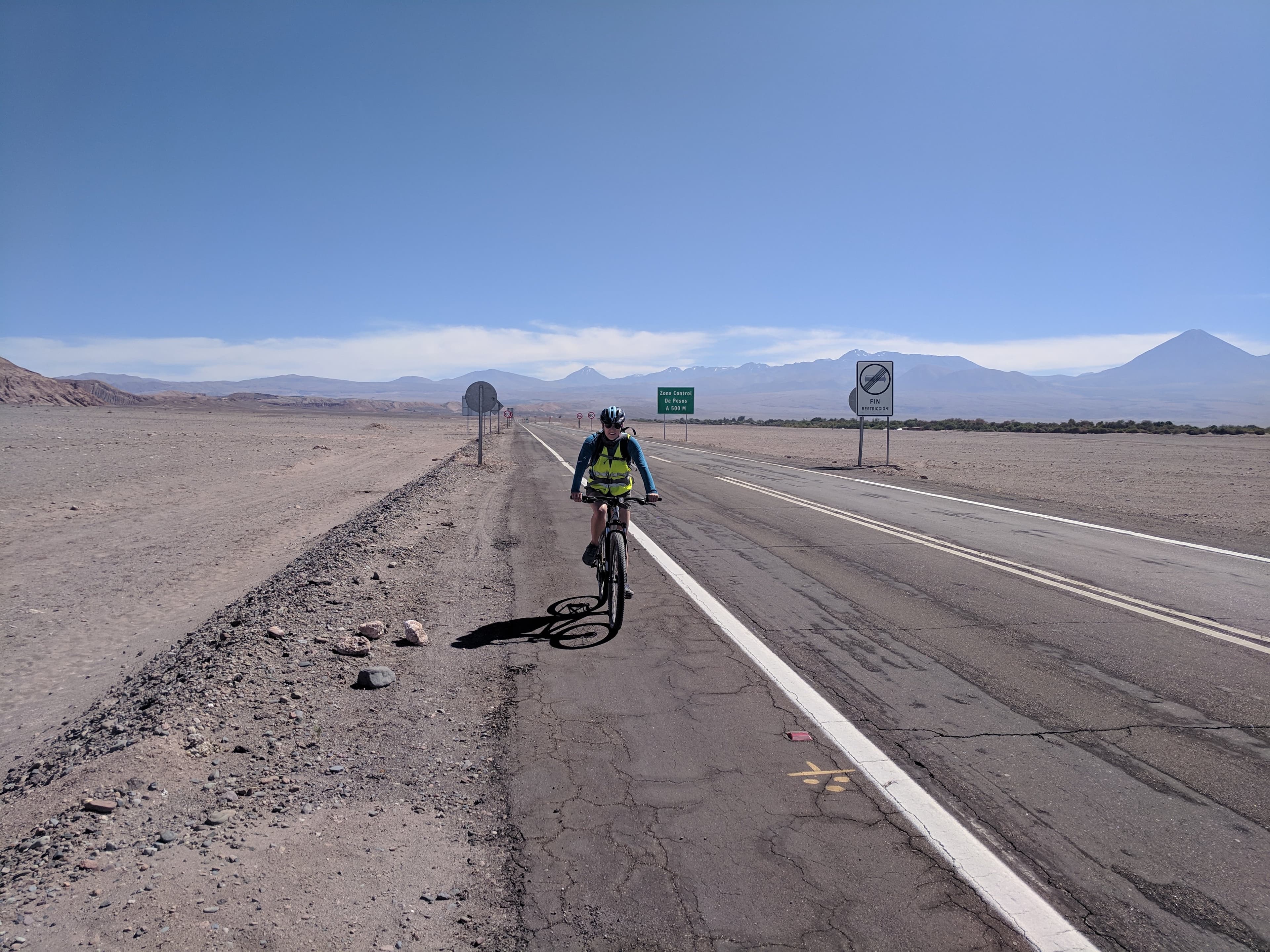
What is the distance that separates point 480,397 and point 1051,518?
56.9ft

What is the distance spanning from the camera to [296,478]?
2306 cm

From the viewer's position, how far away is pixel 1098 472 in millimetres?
26203

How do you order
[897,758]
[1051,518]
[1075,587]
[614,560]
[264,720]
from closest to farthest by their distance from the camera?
[897,758], [264,720], [614,560], [1075,587], [1051,518]

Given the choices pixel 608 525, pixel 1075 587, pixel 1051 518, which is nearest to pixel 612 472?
pixel 608 525

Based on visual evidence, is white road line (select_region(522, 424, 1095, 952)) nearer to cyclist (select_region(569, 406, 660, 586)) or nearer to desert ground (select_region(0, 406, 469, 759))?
cyclist (select_region(569, 406, 660, 586))

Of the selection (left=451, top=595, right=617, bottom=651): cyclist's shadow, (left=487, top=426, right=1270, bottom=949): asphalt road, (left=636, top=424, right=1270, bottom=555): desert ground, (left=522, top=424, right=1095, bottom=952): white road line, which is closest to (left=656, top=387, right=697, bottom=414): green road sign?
(left=636, top=424, right=1270, bottom=555): desert ground

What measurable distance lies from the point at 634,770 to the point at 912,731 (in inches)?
68.1

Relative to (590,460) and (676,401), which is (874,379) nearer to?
(590,460)

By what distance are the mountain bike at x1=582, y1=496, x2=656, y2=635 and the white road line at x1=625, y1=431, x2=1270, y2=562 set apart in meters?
8.50

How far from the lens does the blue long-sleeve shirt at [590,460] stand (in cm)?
694

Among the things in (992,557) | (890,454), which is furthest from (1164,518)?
(890,454)

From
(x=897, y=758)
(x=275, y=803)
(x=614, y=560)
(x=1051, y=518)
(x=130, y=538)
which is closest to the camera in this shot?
(x=275, y=803)

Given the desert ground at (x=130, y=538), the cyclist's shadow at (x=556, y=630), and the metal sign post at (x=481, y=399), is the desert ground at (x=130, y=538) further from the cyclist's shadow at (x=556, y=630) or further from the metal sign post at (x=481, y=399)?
the cyclist's shadow at (x=556, y=630)

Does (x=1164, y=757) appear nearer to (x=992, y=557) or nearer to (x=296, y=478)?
(x=992, y=557)
